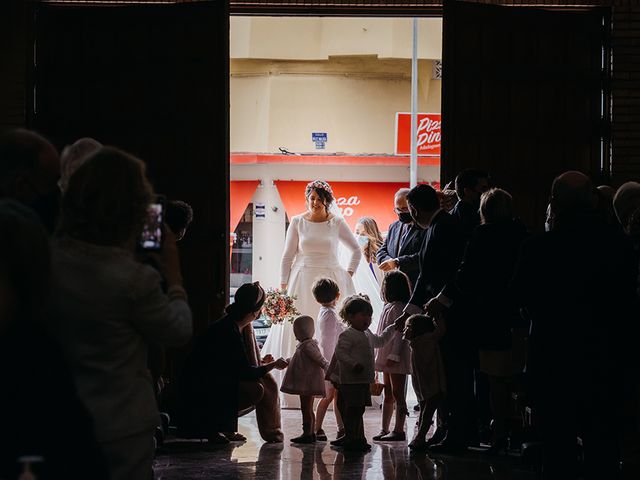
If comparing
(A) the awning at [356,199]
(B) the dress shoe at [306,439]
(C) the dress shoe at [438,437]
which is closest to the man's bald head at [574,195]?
(C) the dress shoe at [438,437]

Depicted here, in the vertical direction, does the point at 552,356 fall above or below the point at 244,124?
below

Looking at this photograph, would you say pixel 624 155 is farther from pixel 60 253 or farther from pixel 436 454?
pixel 60 253

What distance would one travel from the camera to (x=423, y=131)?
16203 millimetres

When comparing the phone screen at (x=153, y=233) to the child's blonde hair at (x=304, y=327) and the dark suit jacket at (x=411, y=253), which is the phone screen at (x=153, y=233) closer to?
the child's blonde hair at (x=304, y=327)

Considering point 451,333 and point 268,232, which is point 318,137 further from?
point 451,333

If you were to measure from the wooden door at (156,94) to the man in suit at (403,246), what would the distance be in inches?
62.7

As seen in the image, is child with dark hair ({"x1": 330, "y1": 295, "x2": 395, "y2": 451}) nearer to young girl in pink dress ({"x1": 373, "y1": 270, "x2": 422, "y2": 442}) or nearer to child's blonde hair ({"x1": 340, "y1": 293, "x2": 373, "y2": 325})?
child's blonde hair ({"x1": 340, "y1": 293, "x2": 373, "y2": 325})

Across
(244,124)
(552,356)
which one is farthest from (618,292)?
(244,124)

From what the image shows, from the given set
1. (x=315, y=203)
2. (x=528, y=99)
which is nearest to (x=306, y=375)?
(x=315, y=203)

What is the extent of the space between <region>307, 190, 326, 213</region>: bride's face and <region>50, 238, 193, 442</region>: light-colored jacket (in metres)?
7.25

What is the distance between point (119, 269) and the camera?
3.30 meters

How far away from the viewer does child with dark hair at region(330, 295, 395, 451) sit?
7777mm

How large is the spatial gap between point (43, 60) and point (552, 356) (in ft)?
18.7

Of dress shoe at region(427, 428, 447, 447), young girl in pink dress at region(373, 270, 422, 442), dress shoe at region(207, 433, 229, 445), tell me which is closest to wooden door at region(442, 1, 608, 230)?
young girl in pink dress at region(373, 270, 422, 442)
